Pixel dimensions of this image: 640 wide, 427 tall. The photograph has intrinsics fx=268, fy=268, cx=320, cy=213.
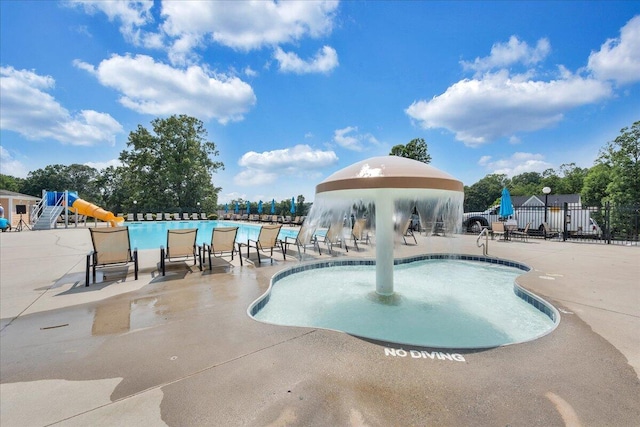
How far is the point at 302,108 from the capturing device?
18500 mm

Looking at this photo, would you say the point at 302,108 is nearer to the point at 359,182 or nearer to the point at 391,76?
the point at 391,76

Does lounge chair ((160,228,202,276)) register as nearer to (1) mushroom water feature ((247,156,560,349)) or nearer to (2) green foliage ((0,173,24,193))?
(1) mushroom water feature ((247,156,560,349))

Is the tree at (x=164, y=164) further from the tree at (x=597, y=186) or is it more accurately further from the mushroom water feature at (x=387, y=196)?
the tree at (x=597, y=186)

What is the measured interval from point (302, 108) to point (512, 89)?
12.0 m

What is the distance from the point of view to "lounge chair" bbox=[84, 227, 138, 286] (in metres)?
5.56

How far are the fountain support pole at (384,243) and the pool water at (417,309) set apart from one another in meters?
0.31

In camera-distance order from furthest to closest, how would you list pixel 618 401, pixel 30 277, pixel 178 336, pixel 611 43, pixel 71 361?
1. pixel 611 43
2. pixel 30 277
3. pixel 178 336
4. pixel 71 361
5. pixel 618 401

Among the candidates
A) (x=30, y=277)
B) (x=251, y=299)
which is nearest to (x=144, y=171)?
(x=30, y=277)

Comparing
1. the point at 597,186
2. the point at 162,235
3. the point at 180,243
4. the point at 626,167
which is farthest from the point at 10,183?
the point at 597,186

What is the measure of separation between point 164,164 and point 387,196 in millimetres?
35552

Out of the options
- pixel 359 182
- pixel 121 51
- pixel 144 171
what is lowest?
pixel 359 182

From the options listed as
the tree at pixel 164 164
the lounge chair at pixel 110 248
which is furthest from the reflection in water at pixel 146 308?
the tree at pixel 164 164

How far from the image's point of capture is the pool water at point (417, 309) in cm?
357

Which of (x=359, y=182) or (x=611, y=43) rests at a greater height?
(x=611, y=43)
